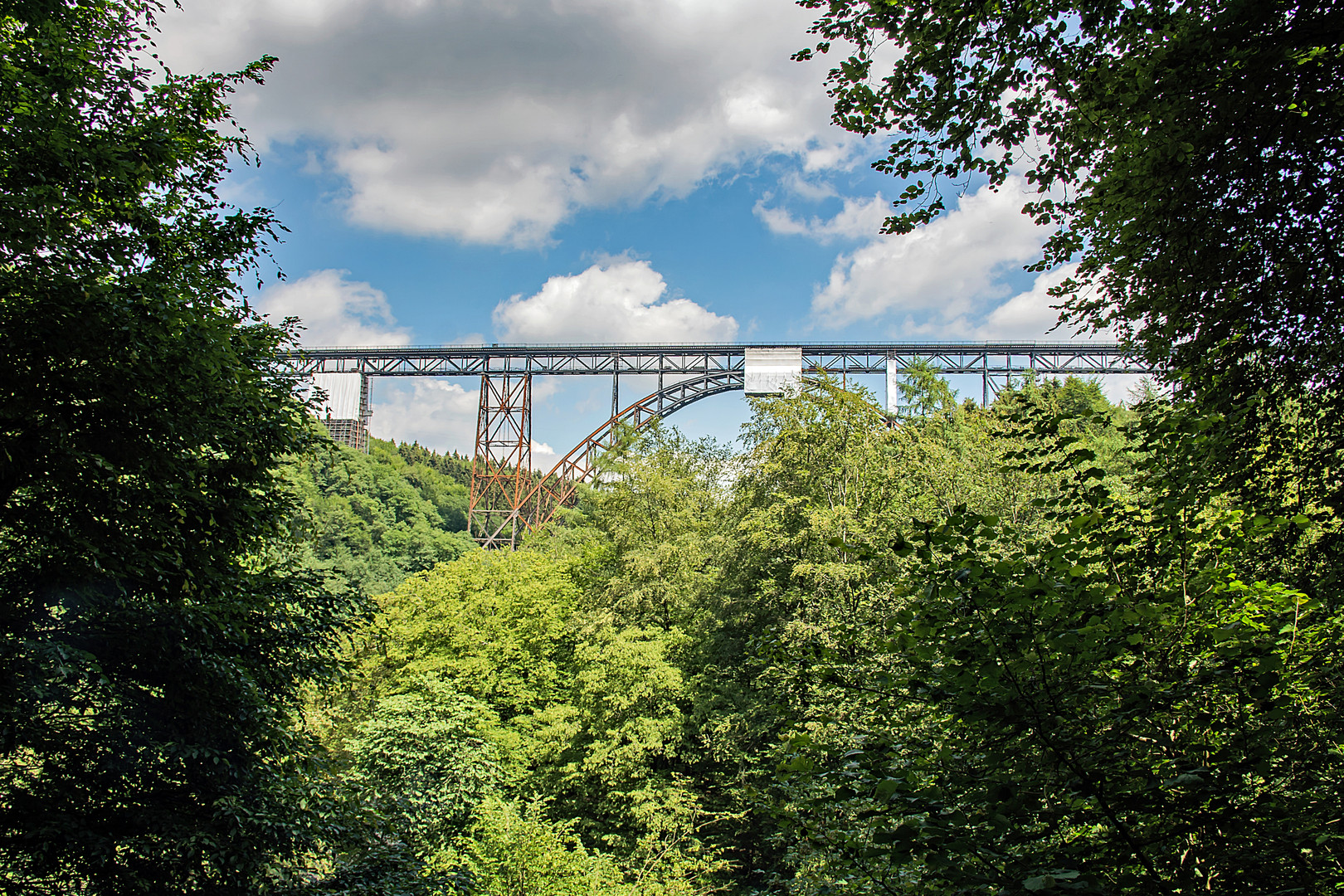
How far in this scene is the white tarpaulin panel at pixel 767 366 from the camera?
27531 mm

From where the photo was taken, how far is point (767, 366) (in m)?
27.8

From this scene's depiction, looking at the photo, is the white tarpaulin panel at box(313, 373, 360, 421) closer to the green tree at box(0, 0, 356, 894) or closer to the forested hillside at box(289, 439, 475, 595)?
the forested hillside at box(289, 439, 475, 595)

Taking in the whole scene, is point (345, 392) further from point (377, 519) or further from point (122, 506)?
point (122, 506)

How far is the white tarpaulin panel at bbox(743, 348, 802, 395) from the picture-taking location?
27531 millimetres

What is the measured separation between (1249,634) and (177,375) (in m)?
6.87

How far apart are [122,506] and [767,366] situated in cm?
2332

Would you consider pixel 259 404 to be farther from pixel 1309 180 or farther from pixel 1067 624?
pixel 1309 180

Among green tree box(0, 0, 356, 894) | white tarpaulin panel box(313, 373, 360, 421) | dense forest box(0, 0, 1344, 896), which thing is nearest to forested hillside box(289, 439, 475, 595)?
white tarpaulin panel box(313, 373, 360, 421)

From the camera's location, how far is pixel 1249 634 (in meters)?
2.71

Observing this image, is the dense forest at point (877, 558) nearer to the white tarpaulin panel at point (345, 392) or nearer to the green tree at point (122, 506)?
the green tree at point (122, 506)

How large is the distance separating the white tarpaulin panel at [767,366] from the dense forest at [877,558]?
14417 mm

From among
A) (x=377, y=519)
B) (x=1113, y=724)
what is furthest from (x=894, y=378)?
(x=377, y=519)

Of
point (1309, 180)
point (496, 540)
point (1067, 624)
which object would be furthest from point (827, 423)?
point (496, 540)

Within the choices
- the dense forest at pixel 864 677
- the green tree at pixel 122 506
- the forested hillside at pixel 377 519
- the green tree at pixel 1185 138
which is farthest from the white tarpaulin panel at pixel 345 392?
the green tree at pixel 1185 138
